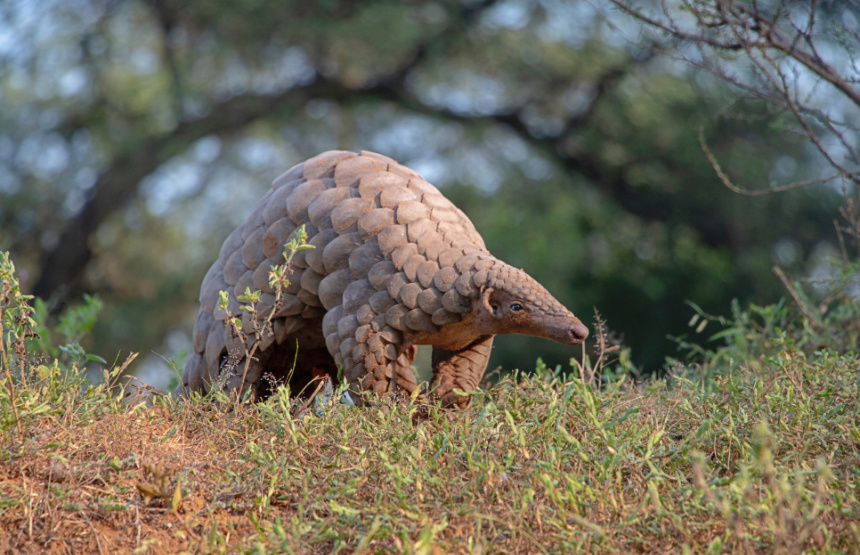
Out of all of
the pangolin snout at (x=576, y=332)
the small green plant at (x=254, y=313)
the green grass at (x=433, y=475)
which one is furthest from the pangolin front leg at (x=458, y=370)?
the small green plant at (x=254, y=313)

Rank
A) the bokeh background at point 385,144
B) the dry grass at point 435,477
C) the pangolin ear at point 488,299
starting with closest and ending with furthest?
the dry grass at point 435,477
the pangolin ear at point 488,299
the bokeh background at point 385,144

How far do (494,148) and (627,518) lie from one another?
6.28 meters

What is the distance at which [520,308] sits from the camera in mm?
2820

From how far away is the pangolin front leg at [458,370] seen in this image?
9.94ft

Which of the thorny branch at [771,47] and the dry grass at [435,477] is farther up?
the thorny branch at [771,47]

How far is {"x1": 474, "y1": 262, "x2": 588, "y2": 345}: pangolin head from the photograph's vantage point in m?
2.80

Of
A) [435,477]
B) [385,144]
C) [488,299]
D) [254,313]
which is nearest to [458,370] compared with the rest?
[488,299]

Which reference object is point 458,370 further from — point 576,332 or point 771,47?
point 771,47

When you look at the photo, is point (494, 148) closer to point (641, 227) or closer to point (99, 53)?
point (641, 227)

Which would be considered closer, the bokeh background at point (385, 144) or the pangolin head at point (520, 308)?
the pangolin head at point (520, 308)

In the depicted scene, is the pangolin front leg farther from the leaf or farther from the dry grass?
the leaf

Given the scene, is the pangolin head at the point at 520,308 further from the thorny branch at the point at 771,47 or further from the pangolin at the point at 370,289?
the thorny branch at the point at 771,47

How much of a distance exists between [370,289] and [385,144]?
5.41 m

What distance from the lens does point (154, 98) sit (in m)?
8.44
